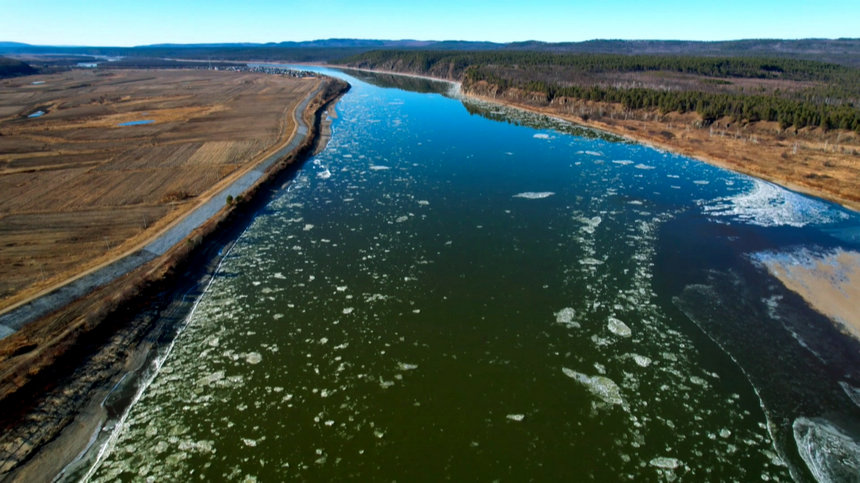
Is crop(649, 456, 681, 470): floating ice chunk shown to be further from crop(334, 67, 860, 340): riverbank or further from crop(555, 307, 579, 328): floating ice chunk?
crop(334, 67, 860, 340): riverbank

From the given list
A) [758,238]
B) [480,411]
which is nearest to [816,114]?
[758,238]

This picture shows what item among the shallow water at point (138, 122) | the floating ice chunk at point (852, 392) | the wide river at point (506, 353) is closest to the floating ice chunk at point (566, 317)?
the wide river at point (506, 353)

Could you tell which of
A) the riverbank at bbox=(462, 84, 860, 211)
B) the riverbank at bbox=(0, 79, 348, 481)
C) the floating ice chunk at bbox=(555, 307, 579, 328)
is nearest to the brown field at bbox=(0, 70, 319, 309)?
the riverbank at bbox=(0, 79, 348, 481)

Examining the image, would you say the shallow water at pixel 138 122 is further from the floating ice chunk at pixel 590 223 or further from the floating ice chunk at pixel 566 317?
the floating ice chunk at pixel 566 317

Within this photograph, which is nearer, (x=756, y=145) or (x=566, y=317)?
(x=566, y=317)

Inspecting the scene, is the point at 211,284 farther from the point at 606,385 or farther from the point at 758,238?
the point at 758,238

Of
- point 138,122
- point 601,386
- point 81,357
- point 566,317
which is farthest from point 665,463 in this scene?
point 138,122

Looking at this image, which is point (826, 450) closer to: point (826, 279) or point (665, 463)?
point (665, 463)
